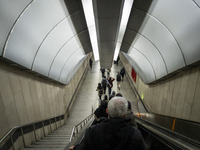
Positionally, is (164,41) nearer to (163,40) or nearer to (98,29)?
(163,40)

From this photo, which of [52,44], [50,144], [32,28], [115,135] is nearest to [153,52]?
[52,44]

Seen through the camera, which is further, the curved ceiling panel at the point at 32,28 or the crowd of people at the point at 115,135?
the curved ceiling panel at the point at 32,28

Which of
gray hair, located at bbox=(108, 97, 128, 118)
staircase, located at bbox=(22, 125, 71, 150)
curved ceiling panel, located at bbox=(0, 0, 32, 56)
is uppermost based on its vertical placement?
curved ceiling panel, located at bbox=(0, 0, 32, 56)

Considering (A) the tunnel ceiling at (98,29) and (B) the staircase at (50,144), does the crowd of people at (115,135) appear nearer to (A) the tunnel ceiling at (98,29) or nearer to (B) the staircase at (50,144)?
(A) the tunnel ceiling at (98,29)

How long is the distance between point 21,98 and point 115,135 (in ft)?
10.2

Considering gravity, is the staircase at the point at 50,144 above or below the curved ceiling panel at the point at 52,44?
below

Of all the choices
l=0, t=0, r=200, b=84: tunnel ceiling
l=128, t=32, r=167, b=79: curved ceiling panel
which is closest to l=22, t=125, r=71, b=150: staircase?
l=0, t=0, r=200, b=84: tunnel ceiling

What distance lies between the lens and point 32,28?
3.29 meters

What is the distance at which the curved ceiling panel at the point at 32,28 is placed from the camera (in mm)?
2846


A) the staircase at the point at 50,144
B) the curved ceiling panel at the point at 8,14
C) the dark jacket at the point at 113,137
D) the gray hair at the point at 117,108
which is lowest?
the staircase at the point at 50,144

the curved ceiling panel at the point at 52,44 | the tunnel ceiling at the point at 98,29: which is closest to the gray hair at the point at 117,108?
the tunnel ceiling at the point at 98,29

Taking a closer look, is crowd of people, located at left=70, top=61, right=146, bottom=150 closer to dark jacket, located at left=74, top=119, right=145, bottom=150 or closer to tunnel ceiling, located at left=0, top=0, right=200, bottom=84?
dark jacket, located at left=74, top=119, right=145, bottom=150

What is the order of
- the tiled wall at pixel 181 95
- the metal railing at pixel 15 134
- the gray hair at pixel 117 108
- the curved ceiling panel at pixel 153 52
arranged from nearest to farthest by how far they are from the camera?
1. the gray hair at pixel 117 108
2. the metal railing at pixel 15 134
3. the tiled wall at pixel 181 95
4. the curved ceiling panel at pixel 153 52

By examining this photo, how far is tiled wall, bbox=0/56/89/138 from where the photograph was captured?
2695 mm
